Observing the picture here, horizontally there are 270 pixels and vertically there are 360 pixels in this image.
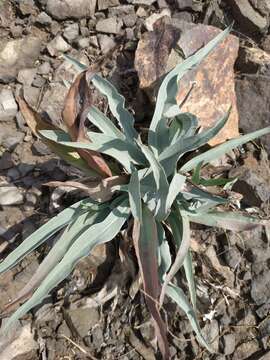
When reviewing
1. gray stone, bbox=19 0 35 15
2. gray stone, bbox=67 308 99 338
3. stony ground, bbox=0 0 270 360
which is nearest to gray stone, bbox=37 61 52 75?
stony ground, bbox=0 0 270 360

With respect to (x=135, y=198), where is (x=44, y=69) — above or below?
above

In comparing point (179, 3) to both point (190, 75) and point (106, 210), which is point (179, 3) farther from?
point (106, 210)

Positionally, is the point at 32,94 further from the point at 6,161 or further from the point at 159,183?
the point at 159,183

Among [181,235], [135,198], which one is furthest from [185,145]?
[181,235]

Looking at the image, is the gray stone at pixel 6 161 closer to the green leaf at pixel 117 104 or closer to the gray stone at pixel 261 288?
the green leaf at pixel 117 104

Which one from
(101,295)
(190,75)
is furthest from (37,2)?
(101,295)

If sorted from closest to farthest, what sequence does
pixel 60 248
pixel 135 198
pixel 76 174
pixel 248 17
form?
pixel 135 198 → pixel 60 248 → pixel 76 174 → pixel 248 17
